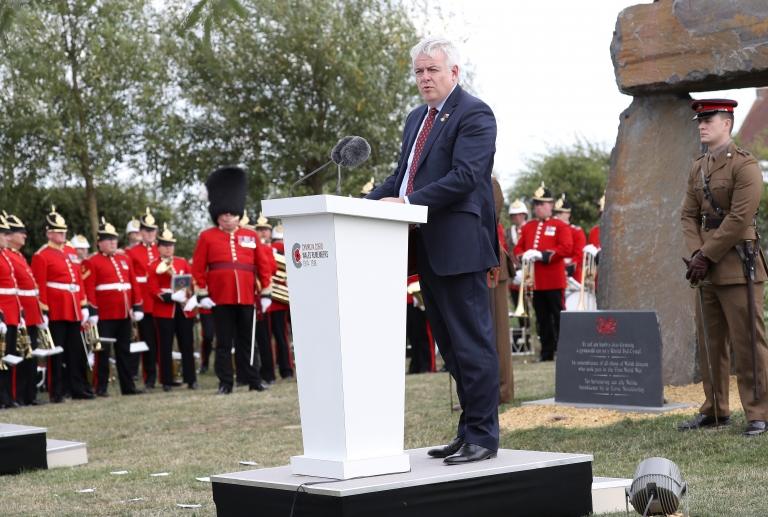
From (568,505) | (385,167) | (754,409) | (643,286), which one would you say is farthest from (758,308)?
(385,167)

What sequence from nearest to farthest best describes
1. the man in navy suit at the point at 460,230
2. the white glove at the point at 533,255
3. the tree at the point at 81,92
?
the man in navy suit at the point at 460,230, the white glove at the point at 533,255, the tree at the point at 81,92

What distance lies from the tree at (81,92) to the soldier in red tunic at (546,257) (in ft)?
29.7

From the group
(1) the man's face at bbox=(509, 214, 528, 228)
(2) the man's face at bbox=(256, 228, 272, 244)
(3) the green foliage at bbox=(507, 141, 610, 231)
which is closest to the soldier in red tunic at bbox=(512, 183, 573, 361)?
(1) the man's face at bbox=(509, 214, 528, 228)

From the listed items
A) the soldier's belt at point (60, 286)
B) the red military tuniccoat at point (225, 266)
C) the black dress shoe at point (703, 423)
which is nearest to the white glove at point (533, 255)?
the red military tuniccoat at point (225, 266)

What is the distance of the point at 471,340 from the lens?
5566 mm

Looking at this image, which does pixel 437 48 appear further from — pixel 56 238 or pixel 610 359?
pixel 56 238

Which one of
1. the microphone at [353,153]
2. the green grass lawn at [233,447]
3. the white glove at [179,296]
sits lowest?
the green grass lawn at [233,447]

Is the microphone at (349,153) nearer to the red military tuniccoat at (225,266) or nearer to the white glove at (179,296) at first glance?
the red military tuniccoat at (225,266)

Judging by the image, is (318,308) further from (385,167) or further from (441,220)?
(385,167)

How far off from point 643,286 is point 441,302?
196 inches

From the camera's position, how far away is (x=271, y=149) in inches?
1011

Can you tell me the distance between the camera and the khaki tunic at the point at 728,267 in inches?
312

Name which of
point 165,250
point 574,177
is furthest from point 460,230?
point 574,177

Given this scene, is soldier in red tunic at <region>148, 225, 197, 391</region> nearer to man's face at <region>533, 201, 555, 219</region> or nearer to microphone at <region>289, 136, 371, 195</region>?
man's face at <region>533, 201, 555, 219</region>
